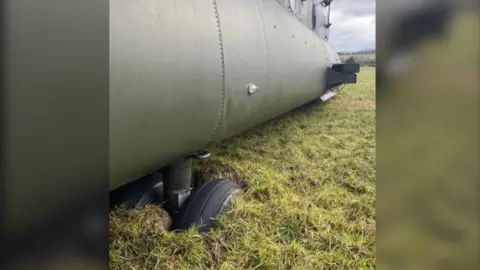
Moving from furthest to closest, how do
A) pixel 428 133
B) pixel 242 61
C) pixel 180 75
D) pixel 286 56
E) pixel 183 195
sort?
pixel 286 56
pixel 183 195
pixel 242 61
pixel 180 75
pixel 428 133

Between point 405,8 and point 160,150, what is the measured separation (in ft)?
4.06

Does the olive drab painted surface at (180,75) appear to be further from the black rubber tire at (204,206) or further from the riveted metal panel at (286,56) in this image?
the black rubber tire at (204,206)

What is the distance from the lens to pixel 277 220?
8.78 feet

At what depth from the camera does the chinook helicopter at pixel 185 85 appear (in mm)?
1454

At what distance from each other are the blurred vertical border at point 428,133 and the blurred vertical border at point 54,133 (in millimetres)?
610

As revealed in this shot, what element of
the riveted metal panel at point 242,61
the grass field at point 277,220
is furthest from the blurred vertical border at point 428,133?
the riveted metal panel at point 242,61

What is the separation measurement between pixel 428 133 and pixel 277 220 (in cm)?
193

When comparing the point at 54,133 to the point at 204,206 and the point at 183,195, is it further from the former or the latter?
the point at 183,195

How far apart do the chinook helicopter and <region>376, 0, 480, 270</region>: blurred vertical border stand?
2.99 feet

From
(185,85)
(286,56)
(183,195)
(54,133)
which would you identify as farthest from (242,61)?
(54,133)

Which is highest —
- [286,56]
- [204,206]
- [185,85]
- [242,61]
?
[286,56]

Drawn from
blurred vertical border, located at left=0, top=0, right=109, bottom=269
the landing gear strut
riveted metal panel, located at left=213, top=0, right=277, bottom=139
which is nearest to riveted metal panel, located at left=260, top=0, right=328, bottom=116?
riveted metal panel, located at left=213, top=0, right=277, bottom=139

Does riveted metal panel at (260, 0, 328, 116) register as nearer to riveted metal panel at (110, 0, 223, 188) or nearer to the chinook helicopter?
the chinook helicopter

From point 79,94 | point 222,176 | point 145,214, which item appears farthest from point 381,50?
point 222,176
